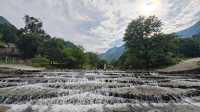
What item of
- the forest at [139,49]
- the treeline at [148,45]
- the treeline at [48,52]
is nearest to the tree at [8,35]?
the treeline at [48,52]

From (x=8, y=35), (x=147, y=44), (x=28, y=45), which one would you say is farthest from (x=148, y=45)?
(x=8, y=35)

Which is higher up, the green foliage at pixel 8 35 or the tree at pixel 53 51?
the green foliage at pixel 8 35

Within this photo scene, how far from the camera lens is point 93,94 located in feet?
43.0

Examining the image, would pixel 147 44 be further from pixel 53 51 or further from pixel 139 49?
pixel 53 51

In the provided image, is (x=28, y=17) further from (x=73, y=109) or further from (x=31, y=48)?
(x=73, y=109)

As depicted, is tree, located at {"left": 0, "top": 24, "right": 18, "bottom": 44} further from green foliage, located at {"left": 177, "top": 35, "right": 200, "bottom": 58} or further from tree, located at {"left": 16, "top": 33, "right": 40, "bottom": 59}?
green foliage, located at {"left": 177, "top": 35, "right": 200, "bottom": 58}

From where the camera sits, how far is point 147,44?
2135 inches

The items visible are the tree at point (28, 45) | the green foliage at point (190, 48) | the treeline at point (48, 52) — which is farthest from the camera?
A: the tree at point (28, 45)

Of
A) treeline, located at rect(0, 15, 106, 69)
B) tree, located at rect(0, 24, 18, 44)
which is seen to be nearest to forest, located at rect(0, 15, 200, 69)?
treeline, located at rect(0, 15, 106, 69)

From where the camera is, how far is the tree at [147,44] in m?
51.0

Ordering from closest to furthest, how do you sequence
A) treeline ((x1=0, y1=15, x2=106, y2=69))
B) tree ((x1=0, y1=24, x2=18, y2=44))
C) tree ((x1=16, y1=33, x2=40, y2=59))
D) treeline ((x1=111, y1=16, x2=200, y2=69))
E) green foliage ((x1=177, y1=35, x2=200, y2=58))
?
treeline ((x1=111, y1=16, x2=200, y2=69))
treeline ((x1=0, y1=15, x2=106, y2=69))
green foliage ((x1=177, y1=35, x2=200, y2=58))
tree ((x1=16, y1=33, x2=40, y2=59))
tree ((x1=0, y1=24, x2=18, y2=44))

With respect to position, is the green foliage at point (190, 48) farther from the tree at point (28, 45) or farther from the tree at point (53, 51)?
the tree at point (28, 45)

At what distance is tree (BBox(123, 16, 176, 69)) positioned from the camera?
167ft

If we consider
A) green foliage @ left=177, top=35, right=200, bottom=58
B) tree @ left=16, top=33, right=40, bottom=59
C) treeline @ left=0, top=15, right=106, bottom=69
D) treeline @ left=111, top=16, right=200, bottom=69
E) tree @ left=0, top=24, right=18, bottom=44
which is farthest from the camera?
tree @ left=0, top=24, right=18, bottom=44
